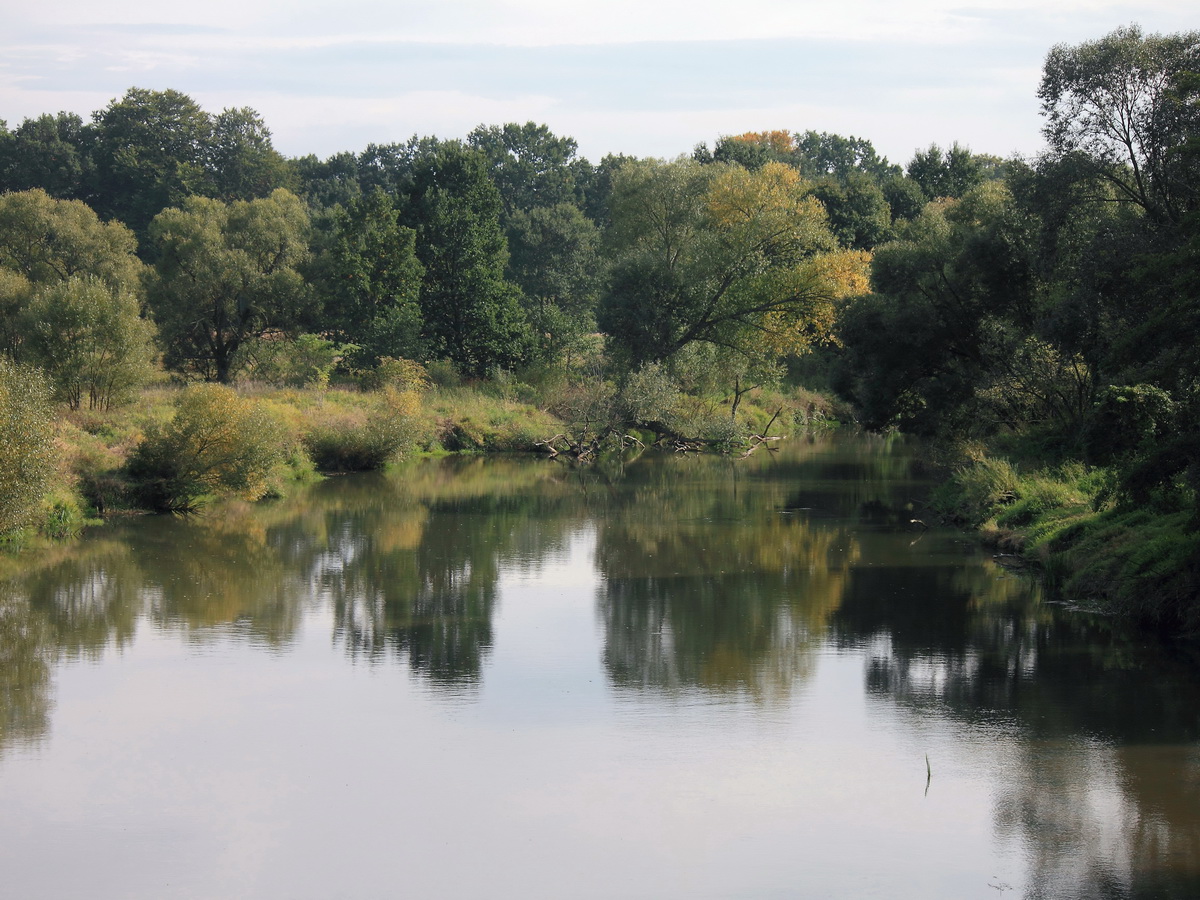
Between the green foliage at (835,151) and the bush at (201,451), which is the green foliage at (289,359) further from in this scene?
the green foliage at (835,151)

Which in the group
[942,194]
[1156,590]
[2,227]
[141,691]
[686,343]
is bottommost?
[141,691]

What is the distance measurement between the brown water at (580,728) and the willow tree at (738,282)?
79.7ft

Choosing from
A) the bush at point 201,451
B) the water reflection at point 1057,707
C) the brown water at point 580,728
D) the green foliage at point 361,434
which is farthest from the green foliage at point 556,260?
the water reflection at point 1057,707

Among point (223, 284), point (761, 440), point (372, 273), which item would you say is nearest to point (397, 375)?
point (372, 273)

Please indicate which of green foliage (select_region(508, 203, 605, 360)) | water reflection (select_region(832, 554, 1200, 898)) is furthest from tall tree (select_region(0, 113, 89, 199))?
water reflection (select_region(832, 554, 1200, 898))

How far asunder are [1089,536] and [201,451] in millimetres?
20856

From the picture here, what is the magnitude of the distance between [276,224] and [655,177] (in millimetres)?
17083

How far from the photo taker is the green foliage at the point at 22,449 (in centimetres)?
2242

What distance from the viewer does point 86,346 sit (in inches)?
1344

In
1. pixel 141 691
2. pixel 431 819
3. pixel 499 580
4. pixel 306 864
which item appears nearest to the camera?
pixel 306 864

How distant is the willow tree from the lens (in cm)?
4822

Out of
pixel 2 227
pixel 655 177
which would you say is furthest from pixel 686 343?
pixel 2 227

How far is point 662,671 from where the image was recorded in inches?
637

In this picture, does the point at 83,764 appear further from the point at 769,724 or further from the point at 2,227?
the point at 2,227
